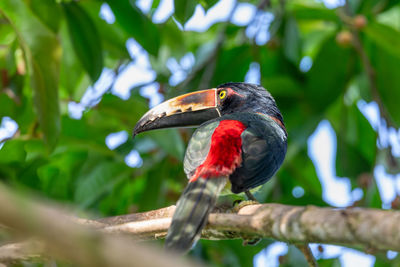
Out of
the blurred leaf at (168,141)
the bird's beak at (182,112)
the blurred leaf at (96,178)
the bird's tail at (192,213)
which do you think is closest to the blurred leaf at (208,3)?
the bird's beak at (182,112)

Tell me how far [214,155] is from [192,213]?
479mm

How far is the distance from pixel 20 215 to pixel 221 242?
3.37 m

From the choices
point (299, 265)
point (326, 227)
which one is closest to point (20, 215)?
point (326, 227)

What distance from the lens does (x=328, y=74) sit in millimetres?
4320

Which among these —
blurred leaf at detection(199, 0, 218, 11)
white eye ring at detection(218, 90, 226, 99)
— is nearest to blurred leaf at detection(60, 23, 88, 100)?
white eye ring at detection(218, 90, 226, 99)

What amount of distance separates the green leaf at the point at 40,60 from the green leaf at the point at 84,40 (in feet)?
2.01

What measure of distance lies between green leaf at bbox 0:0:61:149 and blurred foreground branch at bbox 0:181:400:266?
2.76ft

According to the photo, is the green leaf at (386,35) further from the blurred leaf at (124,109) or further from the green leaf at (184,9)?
the blurred leaf at (124,109)

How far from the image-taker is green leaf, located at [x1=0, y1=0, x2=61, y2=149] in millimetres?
3021

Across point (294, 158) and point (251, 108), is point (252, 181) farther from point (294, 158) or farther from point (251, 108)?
point (294, 158)

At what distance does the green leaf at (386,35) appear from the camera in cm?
392

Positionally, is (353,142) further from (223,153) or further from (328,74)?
(223,153)

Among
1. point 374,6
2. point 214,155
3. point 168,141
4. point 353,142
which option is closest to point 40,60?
point 168,141

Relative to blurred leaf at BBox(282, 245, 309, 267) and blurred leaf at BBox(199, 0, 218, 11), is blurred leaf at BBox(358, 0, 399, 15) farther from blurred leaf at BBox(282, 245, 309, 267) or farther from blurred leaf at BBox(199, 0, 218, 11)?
blurred leaf at BBox(282, 245, 309, 267)
